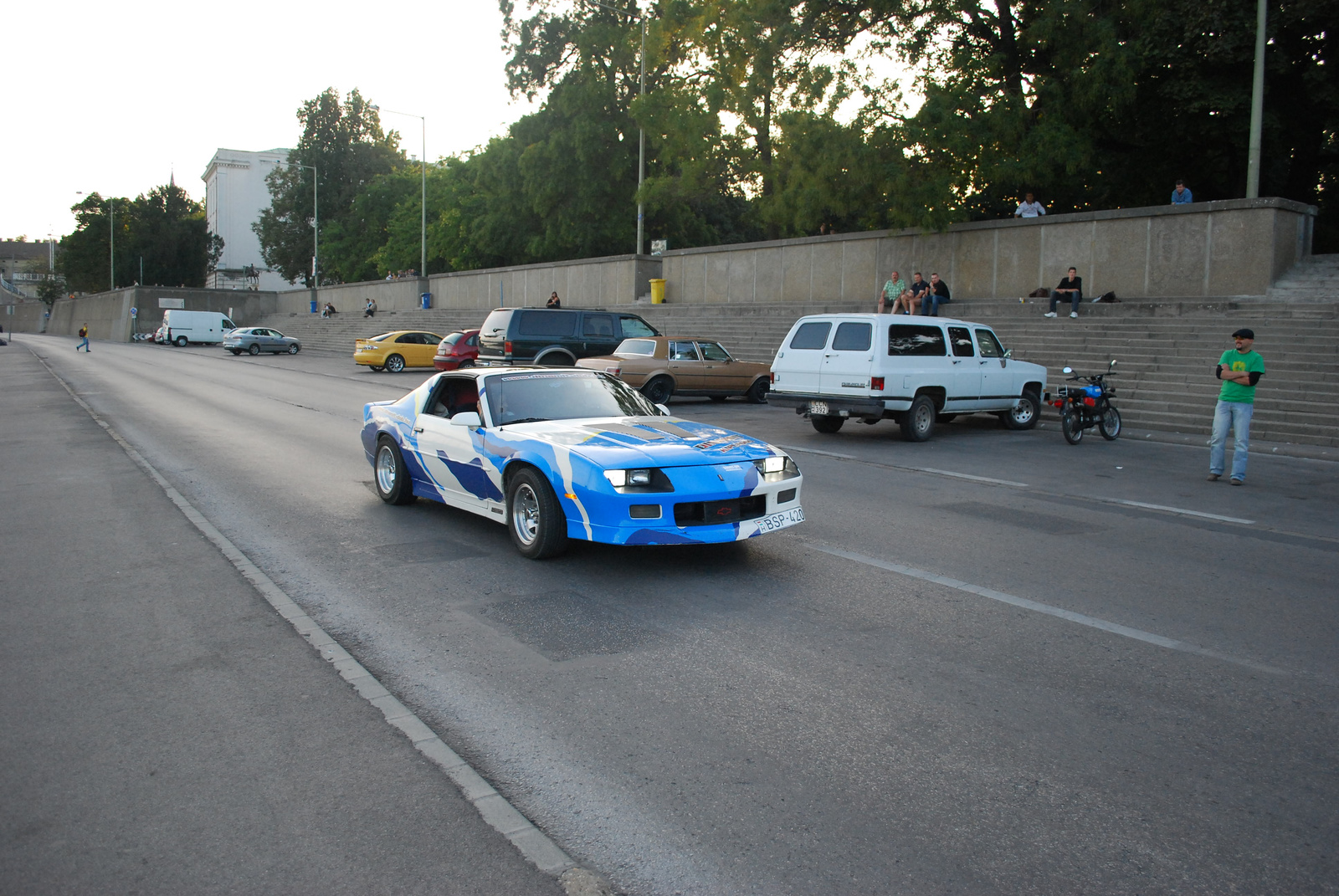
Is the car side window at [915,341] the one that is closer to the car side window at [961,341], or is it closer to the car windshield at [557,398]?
the car side window at [961,341]

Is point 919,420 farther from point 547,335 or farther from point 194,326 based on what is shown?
point 194,326

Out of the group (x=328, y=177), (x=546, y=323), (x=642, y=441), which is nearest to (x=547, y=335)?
(x=546, y=323)

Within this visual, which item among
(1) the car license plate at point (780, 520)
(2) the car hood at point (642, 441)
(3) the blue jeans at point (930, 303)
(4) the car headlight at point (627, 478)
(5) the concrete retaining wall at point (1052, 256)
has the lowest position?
(1) the car license plate at point (780, 520)

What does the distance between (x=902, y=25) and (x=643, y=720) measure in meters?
27.1

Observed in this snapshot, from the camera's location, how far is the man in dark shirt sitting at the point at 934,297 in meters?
24.6

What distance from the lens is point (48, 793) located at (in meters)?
3.56

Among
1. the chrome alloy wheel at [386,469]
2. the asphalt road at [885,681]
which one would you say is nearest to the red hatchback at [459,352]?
the asphalt road at [885,681]

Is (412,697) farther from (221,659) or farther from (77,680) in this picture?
(77,680)

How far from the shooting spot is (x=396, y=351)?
3294 centimetres

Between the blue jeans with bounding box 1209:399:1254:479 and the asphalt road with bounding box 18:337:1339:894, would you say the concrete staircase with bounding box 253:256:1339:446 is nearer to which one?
the blue jeans with bounding box 1209:399:1254:479

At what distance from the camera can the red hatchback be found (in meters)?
28.5

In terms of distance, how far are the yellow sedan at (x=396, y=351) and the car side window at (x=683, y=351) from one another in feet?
48.7

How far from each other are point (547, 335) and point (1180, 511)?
1714 cm

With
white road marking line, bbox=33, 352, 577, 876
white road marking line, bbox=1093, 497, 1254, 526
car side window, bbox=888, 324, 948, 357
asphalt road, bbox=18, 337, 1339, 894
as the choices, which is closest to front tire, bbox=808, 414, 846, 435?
car side window, bbox=888, 324, 948, 357
